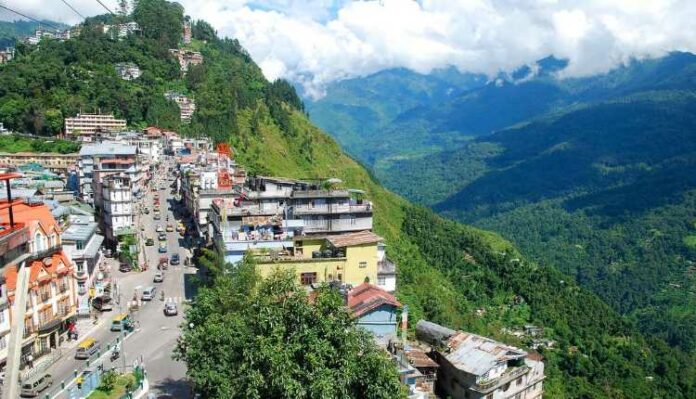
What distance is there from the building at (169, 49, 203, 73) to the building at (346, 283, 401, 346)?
117522 mm

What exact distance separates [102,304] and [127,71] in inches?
3592

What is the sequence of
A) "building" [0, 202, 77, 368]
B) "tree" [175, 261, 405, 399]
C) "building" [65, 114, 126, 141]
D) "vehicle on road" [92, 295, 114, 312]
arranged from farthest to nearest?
"building" [65, 114, 126, 141], "vehicle on road" [92, 295, 114, 312], "building" [0, 202, 77, 368], "tree" [175, 261, 405, 399]

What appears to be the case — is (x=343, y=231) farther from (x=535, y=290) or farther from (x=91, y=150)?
(x=535, y=290)

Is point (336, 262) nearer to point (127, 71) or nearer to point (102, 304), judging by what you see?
point (102, 304)

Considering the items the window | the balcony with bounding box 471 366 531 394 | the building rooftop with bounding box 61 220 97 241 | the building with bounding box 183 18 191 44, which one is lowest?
the balcony with bounding box 471 366 531 394

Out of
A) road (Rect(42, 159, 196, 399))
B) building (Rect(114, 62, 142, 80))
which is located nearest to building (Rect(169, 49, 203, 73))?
building (Rect(114, 62, 142, 80))

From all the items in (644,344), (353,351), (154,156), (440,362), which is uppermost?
(154,156)

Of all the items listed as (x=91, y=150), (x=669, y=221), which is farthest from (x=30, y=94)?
(x=669, y=221)

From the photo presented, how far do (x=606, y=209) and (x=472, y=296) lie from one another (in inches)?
5033

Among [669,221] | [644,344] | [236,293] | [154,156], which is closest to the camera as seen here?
[236,293]

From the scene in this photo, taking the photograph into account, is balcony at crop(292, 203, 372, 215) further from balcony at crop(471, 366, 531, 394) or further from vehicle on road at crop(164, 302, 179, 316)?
balcony at crop(471, 366, 531, 394)

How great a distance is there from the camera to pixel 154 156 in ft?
307

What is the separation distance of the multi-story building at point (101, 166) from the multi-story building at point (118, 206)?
20.1 feet

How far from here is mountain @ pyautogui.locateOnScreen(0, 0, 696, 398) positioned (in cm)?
6525
